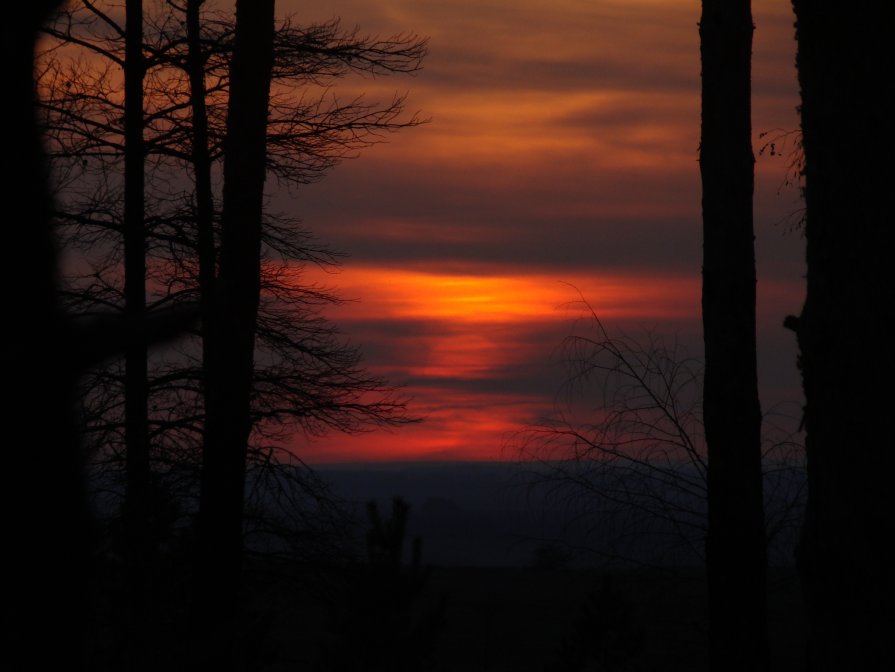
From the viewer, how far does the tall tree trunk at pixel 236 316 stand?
10977mm

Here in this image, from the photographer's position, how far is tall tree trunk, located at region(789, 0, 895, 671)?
490 cm

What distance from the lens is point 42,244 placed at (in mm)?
1198

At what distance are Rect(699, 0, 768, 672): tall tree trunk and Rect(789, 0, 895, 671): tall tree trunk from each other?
2.55m

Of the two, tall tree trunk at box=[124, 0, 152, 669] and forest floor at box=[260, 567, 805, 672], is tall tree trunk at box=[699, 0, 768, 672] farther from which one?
tall tree trunk at box=[124, 0, 152, 669]

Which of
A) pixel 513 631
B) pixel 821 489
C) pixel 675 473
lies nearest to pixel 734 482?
pixel 675 473

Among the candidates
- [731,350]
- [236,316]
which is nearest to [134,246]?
[236,316]

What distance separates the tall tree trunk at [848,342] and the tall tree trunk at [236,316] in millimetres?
6929

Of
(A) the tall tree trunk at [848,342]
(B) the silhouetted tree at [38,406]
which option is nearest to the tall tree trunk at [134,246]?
(A) the tall tree trunk at [848,342]

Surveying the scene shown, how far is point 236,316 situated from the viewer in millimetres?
10984

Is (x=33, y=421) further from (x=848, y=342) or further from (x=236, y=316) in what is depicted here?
(x=236, y=316)

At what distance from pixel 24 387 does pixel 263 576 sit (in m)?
12.4

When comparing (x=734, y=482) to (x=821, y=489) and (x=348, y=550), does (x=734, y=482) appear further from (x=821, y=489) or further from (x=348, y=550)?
(x=348, y=550)

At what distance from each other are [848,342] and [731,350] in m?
→ 2.88

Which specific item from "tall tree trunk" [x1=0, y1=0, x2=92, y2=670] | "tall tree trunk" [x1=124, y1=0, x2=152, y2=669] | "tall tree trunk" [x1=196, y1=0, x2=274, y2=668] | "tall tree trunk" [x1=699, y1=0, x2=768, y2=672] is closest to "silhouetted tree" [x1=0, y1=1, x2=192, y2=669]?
"tall tree trunk" [x1=0, y1=0, x2=92, y2=670]
